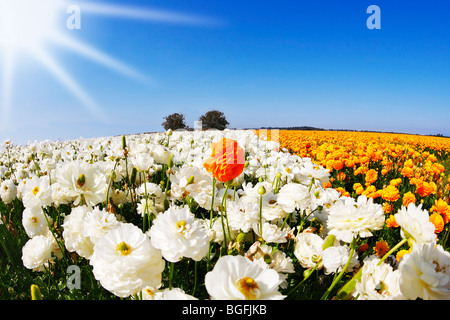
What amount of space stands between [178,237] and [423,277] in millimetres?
709

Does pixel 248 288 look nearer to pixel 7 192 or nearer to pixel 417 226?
pixel 417 226

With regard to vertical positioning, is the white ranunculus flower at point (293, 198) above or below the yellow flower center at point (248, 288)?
above

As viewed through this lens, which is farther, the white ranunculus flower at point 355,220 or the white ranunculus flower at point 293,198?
the white ranunculus flower at point 293,198

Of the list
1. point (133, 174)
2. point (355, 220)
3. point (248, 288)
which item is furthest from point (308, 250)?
point (133, 174)

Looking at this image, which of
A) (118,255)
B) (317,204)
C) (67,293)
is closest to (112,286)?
(118,255)

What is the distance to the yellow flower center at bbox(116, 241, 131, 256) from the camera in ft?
2.64

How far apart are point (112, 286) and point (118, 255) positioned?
9 cm

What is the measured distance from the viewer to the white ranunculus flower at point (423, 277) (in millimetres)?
755

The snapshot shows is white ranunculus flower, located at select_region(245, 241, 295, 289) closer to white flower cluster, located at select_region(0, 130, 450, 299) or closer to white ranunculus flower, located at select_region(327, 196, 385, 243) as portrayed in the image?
white flower cluster, located at select_region(0, 130, 450, 299)

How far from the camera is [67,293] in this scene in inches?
60.9

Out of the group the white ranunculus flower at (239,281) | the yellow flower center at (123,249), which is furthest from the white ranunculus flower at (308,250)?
the yellow flower center at (123,249)

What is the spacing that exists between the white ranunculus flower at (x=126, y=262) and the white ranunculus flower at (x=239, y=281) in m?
0.21

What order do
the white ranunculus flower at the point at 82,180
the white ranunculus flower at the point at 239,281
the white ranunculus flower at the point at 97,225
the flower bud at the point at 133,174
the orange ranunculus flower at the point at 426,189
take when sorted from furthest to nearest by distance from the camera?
the orange ranunculus flower at the point at 426,189 → the flower bud at the point at 133,174 → the white ranunculus flower at the point at 82,180 → the white ranunculus flower at the point at 97,225 → the white ranunculus flower at the point at 239,281

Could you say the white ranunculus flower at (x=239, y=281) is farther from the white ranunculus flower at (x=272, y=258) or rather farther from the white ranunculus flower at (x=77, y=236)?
the white ranunculus flower at (x=77, y=236)
